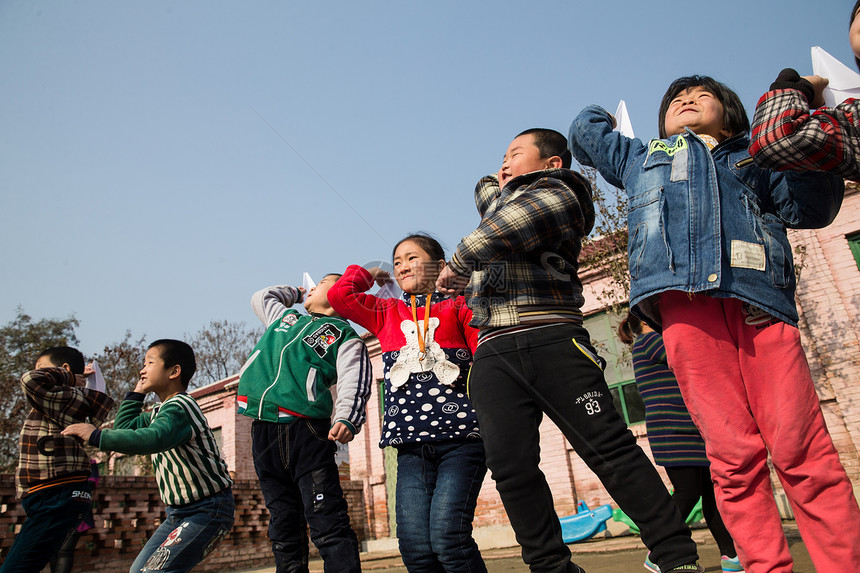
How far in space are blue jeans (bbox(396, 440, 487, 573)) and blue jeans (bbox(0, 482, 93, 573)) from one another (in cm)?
233

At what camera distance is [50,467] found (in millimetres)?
3812

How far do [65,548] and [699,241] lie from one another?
5760 mm

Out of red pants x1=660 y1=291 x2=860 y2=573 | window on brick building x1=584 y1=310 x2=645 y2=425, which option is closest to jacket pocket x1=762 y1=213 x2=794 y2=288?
red pants x1=660 y1=291 x2=860 y2=573

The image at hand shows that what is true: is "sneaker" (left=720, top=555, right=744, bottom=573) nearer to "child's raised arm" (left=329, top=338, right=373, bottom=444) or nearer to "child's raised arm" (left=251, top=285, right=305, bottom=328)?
"child's raised arm" (left=329, top=338, right=373, bottom=444)

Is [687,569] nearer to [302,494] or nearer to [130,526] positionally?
[302,494]

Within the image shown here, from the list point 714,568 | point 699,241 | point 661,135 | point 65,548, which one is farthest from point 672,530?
Answer: point 65,548

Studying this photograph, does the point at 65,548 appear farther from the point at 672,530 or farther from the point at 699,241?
the point at 699,241

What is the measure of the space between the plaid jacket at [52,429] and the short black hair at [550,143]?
3.37m

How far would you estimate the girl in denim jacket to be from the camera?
1.81 metres

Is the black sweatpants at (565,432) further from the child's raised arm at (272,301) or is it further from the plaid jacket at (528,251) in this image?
the child's raised arm at (272,301)

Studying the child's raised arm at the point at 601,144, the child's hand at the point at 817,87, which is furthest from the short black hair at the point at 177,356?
the child's hand at the point at 817,87

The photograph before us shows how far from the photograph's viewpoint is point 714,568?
3.48 m

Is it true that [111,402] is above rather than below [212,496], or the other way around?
above

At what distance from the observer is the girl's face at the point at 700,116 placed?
2488 mm
